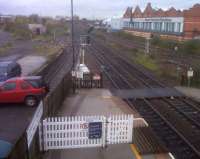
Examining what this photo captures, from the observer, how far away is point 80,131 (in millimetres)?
9953

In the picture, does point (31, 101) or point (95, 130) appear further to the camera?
point (31, 101)

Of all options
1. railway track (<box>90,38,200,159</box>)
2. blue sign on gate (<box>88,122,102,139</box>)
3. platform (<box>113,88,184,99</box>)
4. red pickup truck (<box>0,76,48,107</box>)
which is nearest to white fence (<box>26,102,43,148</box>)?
blue sign on gate (<box>88,122,102,139</box>)

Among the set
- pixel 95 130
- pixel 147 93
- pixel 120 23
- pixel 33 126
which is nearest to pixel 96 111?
pixel 95 130

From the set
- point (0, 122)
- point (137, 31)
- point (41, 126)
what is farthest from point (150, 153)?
point (137, 31)

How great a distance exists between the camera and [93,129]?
9945 millimetres

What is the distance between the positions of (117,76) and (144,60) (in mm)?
10503

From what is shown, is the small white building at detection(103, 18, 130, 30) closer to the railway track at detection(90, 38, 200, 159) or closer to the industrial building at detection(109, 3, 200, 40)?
the industrial building at detection(109, 3, 200, 40)

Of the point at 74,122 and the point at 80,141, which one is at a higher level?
the point at 74,122

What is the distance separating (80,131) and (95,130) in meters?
0.49

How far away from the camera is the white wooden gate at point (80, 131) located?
9742mm

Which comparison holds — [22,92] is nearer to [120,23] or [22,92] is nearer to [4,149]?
[4,149]

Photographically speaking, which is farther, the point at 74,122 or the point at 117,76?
the point at 117,76

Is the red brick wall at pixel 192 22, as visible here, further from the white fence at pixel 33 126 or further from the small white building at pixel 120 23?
the white fence at pixel 33 126

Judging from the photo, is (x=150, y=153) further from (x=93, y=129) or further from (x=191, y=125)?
(x=191, y=125)
